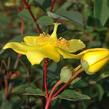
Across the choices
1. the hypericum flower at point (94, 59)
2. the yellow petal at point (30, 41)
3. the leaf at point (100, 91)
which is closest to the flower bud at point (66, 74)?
the hypericum flower at point (94, 59)

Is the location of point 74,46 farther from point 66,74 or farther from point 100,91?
point 100,91

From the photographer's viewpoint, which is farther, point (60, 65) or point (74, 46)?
point (60, 65)

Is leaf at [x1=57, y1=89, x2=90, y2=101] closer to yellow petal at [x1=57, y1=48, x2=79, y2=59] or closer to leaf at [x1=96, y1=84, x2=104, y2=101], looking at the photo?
yellow petal at [x1=57, y1=48, x2=79, y2=59]

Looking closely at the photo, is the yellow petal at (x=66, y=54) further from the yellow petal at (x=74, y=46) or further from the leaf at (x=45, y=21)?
the leaf at (x=45, y=21)

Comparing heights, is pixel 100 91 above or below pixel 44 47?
below

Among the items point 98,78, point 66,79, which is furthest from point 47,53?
point 98,78

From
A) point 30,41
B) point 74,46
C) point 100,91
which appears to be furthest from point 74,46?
point 100,91
